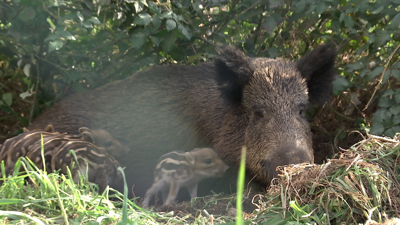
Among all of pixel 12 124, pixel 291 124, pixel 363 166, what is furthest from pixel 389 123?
pixel 12 124

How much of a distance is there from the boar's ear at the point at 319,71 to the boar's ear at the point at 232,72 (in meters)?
0.64

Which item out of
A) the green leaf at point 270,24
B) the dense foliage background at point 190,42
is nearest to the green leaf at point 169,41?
the dense foliage background at point 190,42

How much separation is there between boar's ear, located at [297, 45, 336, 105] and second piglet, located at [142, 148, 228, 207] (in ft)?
4.54

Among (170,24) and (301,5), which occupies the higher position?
(301,5)

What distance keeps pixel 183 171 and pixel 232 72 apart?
1274 mm

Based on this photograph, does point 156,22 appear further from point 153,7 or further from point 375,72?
point 375,72

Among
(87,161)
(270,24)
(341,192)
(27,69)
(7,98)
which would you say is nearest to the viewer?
(341,192)

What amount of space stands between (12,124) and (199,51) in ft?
11.2

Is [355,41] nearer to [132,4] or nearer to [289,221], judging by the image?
[132,4]

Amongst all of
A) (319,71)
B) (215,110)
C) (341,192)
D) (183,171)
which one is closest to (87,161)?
(183,171)

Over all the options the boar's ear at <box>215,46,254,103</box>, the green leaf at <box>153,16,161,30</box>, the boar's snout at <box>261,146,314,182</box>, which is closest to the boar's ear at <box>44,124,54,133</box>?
the green leaf at <box>153,16,161,30</box>

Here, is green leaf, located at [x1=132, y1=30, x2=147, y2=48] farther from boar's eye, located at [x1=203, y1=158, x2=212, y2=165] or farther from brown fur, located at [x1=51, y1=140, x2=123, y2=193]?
boar's eye, located at [x1=203, y1=158, x2=212, y2=165]

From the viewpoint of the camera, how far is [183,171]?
427cm

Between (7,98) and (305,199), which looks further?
(7,98)
